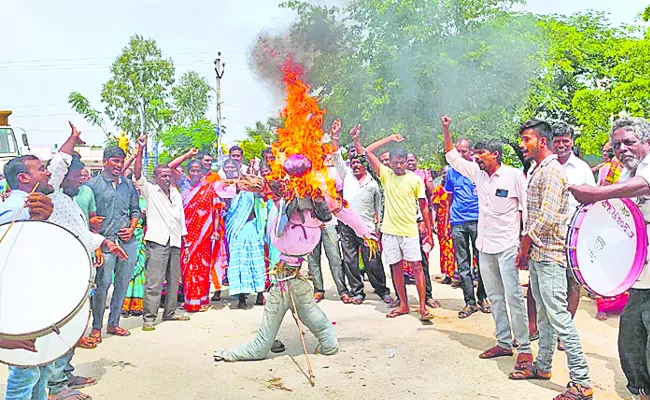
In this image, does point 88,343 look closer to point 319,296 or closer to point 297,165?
point 297,165

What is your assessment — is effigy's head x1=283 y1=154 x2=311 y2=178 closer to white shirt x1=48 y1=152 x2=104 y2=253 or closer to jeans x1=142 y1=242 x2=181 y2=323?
white shirt x1=48 y1=152 x2=104 y2=253

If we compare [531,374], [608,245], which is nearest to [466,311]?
[531,374]

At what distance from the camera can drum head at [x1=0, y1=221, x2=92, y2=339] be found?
124 inches

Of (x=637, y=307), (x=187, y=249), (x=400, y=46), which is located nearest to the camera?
(x=637, y=307)

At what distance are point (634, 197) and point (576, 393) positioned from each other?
152cm

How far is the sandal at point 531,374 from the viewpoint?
4.76 meters

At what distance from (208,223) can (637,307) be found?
5.11 meters

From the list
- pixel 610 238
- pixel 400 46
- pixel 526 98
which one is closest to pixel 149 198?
pixel 610 238

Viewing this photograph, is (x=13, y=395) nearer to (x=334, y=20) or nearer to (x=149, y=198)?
(x=149, y=198)

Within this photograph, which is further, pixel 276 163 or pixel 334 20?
pixel 334 20

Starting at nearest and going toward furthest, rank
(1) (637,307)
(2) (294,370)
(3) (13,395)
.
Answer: (3) (13,395) < (1) (637,307) < (2) (294,370)

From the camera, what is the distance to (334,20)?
9000 mm

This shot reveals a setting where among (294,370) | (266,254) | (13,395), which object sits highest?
(266,254)

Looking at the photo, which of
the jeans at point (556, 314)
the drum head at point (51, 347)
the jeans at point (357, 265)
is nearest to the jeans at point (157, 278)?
the jeans at point (357, 265)
